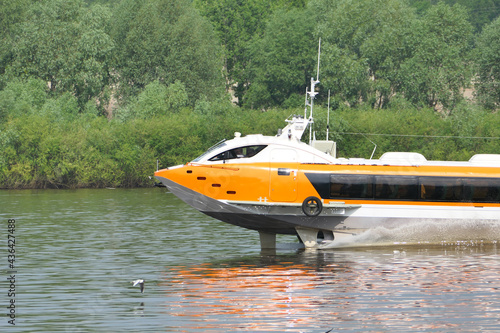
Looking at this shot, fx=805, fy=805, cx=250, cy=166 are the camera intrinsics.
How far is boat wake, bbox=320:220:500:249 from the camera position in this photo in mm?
27891

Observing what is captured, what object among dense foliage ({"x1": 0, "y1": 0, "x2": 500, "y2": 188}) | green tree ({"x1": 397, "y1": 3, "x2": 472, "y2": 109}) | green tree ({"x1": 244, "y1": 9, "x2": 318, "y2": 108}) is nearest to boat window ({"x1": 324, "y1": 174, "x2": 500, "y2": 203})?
dense foliage ({"x1": 0, "y1": 0, "x2": 500, "y2": 188})

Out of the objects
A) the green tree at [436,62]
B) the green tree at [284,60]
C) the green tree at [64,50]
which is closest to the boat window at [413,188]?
the green tree at [436,62]

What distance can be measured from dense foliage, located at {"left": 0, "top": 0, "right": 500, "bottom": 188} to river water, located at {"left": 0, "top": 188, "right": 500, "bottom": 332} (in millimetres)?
30594

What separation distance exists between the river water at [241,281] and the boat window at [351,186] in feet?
5.50

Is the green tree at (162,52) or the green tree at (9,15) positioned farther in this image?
the green tree at (9,15)

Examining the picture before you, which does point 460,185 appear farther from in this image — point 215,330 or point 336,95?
point 336,95

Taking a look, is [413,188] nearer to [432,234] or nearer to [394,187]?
[394,187]

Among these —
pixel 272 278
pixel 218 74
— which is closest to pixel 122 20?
pixel 218 74

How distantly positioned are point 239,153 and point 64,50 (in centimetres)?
5712

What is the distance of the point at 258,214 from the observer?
89.1 feet

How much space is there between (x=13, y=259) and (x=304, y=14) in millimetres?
71250

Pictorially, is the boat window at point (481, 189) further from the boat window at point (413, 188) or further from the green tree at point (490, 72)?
the green tree at point (490, 72)

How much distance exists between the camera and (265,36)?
94938mm

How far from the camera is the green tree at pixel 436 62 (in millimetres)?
78750
